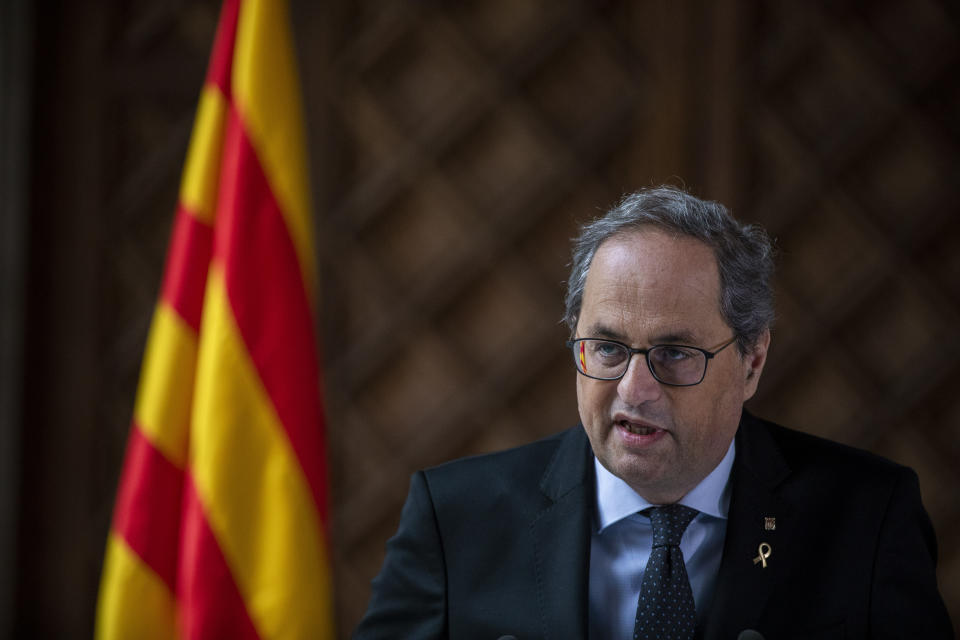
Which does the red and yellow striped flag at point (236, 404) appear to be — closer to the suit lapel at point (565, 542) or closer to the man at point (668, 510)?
the man at point (668, 510)

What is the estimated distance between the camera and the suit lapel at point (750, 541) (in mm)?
991

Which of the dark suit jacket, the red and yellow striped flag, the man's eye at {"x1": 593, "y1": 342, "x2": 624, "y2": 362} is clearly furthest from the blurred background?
the man's eye at {"x1": 593, "y1": 342, "x2": 624, "y2": 362}

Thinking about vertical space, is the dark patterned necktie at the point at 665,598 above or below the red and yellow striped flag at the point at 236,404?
below

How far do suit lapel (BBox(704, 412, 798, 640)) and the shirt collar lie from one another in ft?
A: 0.05

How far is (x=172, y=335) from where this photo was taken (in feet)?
4.70

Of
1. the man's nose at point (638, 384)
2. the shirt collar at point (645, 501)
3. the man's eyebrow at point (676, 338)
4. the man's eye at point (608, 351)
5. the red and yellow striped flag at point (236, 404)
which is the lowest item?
the shirt collar at point (645, 501)

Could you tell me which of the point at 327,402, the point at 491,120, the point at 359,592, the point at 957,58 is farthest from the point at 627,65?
the point at 359,592

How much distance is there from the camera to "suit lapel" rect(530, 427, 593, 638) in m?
1.01

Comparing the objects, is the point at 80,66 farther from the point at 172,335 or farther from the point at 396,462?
the point at 396,462

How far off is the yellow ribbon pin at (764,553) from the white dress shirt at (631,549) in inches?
1.9

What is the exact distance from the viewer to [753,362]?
42.9 inches

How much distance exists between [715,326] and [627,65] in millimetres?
1391

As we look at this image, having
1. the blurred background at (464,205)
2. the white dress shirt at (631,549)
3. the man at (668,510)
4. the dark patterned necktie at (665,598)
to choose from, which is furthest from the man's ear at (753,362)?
the blurred background at (464,205)

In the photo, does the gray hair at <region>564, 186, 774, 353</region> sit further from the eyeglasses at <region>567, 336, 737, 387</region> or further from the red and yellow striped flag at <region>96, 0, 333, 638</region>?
the red and yellow striped flag at <region>96, 0, 333, 638</region>
